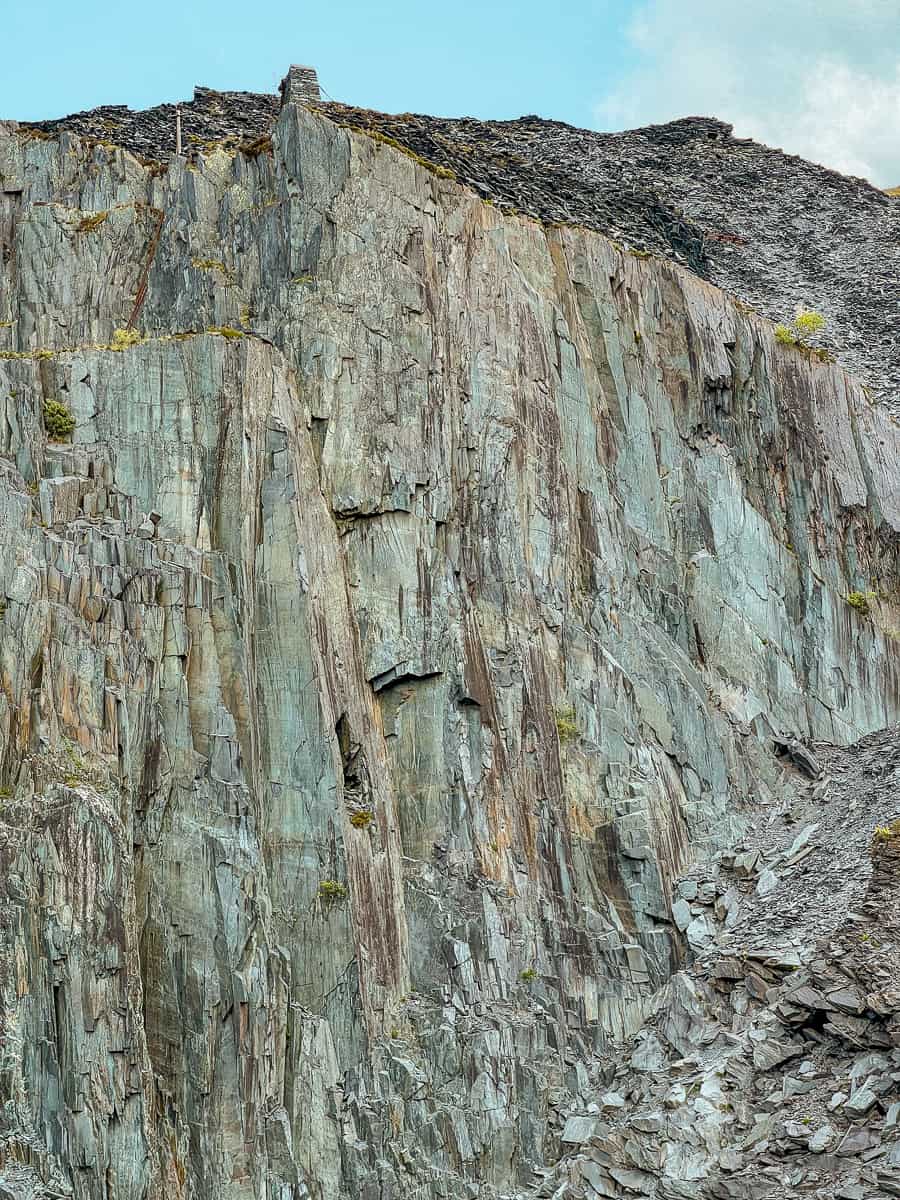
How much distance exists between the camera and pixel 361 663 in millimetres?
41344

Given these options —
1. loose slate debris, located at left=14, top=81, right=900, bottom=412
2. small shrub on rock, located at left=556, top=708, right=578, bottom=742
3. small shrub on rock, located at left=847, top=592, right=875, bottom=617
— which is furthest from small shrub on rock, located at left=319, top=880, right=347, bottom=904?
small shrub on rock, located at left=847, top=592, right=875, bottom=617

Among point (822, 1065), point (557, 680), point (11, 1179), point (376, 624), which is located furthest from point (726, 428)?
point (11, 1179)

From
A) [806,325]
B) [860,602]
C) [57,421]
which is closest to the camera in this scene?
[57,421]

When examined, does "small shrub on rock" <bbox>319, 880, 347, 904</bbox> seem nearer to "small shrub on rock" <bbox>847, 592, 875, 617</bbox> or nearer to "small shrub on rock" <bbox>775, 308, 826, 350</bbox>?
"small shrub on rock" <bbox>847, 592, 875, 617</bbox>

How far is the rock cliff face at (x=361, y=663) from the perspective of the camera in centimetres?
3494

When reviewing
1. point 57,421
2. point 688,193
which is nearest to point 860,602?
point 688,193

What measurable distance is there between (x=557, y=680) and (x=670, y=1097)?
11.4m

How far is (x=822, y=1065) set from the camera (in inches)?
1486

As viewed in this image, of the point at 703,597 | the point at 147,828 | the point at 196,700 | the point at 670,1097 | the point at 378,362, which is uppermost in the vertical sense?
the point at 378,362

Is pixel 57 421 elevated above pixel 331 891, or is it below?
above

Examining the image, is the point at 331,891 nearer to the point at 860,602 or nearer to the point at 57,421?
the point at 57,421

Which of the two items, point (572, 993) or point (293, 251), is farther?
point (293, 251)

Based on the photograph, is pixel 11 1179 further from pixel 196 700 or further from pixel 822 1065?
pixel 822 1065

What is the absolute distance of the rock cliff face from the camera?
1375 inches
